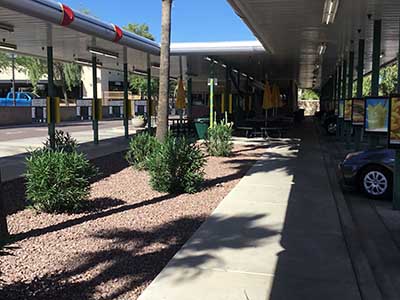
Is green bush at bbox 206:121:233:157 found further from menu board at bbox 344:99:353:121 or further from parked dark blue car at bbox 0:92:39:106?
parked dark blue car at bbox 0:92:39:106

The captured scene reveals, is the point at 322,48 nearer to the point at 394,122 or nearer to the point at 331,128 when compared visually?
the point at 331,128

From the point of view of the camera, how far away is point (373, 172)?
8555 mm

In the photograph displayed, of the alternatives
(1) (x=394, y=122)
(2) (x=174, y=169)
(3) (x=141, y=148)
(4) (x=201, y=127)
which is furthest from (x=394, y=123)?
(4) (x=201, y=127)

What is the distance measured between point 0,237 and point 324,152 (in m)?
13.6

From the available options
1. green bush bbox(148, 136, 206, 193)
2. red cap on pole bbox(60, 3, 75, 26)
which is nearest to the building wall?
red cap on pole bbox(60, 3, 75, 26)

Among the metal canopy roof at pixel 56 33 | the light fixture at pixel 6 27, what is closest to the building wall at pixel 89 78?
the metal canopy roof at pixel 56 33

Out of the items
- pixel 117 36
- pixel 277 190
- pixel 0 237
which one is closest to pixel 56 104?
pixel 117 36

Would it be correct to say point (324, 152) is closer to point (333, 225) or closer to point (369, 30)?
point (369, 30)

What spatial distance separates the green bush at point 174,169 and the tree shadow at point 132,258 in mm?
1823

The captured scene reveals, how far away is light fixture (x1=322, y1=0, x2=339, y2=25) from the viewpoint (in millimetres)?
8852

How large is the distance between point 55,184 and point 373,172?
5.68 meters

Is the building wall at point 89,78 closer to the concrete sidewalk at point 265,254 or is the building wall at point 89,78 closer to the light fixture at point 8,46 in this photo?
the light fixture at point 8,46

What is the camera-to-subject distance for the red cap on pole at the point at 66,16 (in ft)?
33.0

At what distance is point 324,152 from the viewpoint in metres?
16.1
